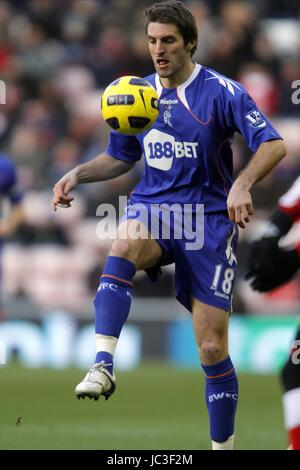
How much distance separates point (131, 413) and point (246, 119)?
192 inches

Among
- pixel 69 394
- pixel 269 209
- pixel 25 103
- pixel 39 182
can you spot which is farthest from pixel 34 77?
pixel 69 394

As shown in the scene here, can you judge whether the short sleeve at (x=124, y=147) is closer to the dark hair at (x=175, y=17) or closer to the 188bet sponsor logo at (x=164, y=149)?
the 188bet sponsor logo at (x=164, y=149)

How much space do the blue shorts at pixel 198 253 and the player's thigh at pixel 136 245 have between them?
5cm

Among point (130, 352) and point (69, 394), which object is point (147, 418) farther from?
point (130, 352)

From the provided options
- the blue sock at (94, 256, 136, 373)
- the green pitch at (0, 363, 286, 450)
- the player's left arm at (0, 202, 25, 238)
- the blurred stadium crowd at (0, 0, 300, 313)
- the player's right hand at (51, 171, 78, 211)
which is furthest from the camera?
the blurred stadium crowd at (0, 0, 300, 313)

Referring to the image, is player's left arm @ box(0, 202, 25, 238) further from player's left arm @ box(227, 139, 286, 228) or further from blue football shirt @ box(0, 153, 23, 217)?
player's left arm @ box(227, 139, 286, 228)

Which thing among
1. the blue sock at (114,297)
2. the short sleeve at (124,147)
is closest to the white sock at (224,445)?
the blue sock at (114,297)

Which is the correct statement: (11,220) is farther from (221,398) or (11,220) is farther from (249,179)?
(249,179)

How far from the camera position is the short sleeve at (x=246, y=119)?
725 centimetres

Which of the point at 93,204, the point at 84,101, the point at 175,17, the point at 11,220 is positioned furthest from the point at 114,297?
the point at 84,101

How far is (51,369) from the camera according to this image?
14945 millimetres

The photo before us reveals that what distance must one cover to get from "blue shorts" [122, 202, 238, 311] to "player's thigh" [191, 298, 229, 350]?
0.04m

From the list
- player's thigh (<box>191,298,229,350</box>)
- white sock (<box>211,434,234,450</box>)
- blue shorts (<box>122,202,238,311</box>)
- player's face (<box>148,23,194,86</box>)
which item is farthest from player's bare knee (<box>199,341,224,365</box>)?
player's face (<box>148,23,194,86</box>)

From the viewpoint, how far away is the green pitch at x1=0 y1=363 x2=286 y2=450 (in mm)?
9016
